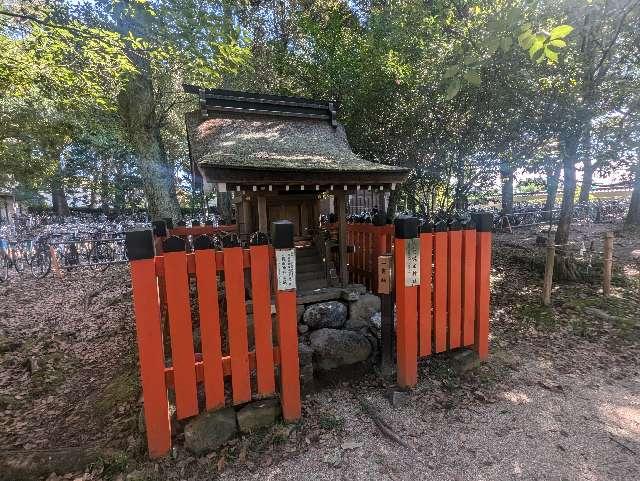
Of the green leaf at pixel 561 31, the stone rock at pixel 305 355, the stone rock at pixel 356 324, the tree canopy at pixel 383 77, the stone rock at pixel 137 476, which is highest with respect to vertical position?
the tree canopy at pixel 383 77

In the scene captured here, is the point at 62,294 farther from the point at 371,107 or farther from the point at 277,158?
the point at 371,107

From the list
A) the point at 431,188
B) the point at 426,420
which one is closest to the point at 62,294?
the point at 426,420

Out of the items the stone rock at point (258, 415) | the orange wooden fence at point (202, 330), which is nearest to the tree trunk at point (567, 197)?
the orange wooden fence at point (202, 330)

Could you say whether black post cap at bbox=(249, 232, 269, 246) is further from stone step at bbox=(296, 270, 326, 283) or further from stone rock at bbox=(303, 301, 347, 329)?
stone step at bbox=(296, 270, 326, 283)

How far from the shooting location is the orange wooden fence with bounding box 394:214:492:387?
138 inches

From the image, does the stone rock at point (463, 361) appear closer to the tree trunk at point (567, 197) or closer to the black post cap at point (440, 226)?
the black post cap at point (440, 226)

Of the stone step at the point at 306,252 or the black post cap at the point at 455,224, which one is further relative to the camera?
the stone step at the point at 306,252

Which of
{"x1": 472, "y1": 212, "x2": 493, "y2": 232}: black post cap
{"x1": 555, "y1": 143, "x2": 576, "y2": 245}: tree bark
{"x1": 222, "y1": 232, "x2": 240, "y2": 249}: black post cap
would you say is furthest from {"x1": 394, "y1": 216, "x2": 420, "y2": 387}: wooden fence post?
{"x1": 555, "y1": 143, "x2": 576, "y2": 245}: tree bark

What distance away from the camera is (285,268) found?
9.85 feet

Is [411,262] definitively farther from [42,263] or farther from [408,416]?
[42,263]

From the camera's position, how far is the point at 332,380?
12.8ft

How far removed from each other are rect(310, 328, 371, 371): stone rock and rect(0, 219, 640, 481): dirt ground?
27cm

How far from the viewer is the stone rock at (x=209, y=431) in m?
2.85

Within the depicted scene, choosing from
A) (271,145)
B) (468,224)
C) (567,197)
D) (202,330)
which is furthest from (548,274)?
(202,330)
